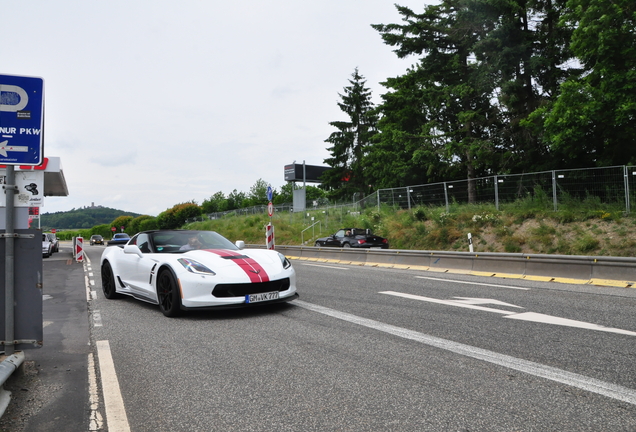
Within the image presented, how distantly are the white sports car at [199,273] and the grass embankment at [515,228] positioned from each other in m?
12.0

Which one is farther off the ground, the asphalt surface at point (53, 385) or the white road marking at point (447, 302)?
the white road marking at point (447, 302)

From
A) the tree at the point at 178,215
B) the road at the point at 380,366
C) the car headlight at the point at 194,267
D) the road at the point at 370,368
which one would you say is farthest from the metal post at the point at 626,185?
the tree at the point at 178,215

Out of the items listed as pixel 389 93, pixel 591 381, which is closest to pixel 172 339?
pixel 591 381

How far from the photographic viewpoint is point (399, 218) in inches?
931

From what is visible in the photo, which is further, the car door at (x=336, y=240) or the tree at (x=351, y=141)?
the tree at (x=351, y=141)

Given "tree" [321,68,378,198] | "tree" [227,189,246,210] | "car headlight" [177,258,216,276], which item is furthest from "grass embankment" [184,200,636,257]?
"tree" [227,189,246,210]

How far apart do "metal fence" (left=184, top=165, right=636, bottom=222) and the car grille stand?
14.0 metres

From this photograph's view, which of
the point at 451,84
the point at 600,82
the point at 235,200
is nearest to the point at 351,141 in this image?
the point at 451,84

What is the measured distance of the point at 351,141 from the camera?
48594 mm

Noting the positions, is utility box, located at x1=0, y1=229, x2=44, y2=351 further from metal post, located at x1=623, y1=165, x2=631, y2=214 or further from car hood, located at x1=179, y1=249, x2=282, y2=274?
metal post, located at x1=623, y1=165, x2=631, y2=214

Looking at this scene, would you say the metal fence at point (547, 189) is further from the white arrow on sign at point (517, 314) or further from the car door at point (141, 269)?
the car door at point (141, 269)

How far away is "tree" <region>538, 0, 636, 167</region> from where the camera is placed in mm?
17734

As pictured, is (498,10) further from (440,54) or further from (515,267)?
(515,267)

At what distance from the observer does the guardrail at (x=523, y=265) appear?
9750 millimetres
